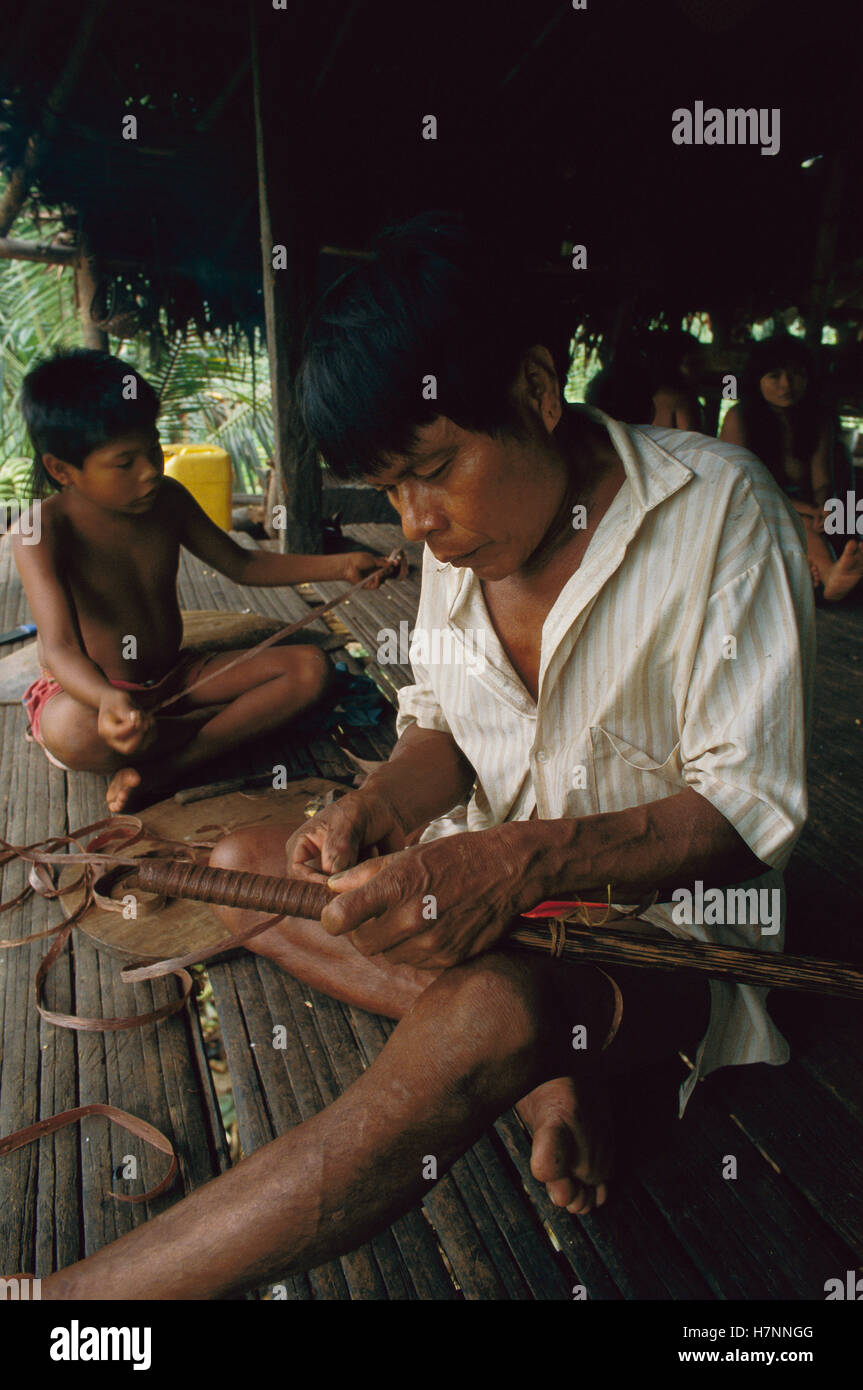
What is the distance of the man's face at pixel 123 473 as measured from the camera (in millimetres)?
2344

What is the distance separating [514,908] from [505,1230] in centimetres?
54

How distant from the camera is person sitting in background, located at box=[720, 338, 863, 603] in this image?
4059mm

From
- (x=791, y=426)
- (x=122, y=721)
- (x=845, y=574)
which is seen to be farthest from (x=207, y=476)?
(x=845, y=574)

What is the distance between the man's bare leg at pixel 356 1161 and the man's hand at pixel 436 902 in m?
0.06

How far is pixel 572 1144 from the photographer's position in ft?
3.87

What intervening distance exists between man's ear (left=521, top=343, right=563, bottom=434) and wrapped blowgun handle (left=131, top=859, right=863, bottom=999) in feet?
2.36

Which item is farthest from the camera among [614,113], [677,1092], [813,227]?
[813,227]

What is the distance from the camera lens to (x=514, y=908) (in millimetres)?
1054

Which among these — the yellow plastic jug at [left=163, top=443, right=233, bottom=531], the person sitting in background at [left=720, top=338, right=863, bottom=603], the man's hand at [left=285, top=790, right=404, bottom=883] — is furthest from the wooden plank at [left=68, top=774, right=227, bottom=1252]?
the yellow plastic jug at [left=163, top=443, right=233, bottom=531]

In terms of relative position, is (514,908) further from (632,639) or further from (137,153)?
(137,153)

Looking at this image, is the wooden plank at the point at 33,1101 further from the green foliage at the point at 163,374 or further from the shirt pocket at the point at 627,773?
the green foliage at the point at 163,374

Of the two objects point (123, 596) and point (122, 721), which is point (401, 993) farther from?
point (123, 596)
